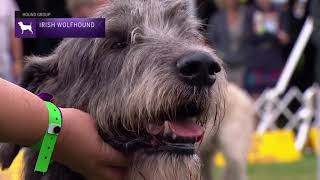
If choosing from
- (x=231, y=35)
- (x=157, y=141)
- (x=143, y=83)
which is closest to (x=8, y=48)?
(x=231, y=35)

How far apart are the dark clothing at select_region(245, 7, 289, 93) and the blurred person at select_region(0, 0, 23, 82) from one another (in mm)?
5863

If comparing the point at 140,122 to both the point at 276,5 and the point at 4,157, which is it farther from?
the point at 276,5

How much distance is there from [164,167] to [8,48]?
501 centimetres

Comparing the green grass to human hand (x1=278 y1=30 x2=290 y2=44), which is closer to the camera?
the green grass

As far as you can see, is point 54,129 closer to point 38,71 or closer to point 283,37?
point 38,71

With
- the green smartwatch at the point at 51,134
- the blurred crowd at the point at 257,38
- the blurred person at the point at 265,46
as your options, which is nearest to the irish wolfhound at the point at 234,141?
the blurred crowd at the point at 257,38

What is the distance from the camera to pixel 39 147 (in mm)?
2557

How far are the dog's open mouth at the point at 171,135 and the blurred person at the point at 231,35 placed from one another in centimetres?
834

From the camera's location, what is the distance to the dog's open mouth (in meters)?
2.70

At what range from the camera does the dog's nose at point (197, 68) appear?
2.66 metres

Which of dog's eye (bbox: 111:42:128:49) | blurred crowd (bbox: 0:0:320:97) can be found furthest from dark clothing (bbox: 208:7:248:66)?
dog's eye (bbox: 111:42:128:49)

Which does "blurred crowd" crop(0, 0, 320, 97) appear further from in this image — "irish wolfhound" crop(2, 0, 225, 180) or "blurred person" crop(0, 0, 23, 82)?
"irish wolfhound" crop(2, 0, 225, 180)

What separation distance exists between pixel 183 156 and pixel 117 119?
1.01ft

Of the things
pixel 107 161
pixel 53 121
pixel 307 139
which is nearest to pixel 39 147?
pixel 53 121
